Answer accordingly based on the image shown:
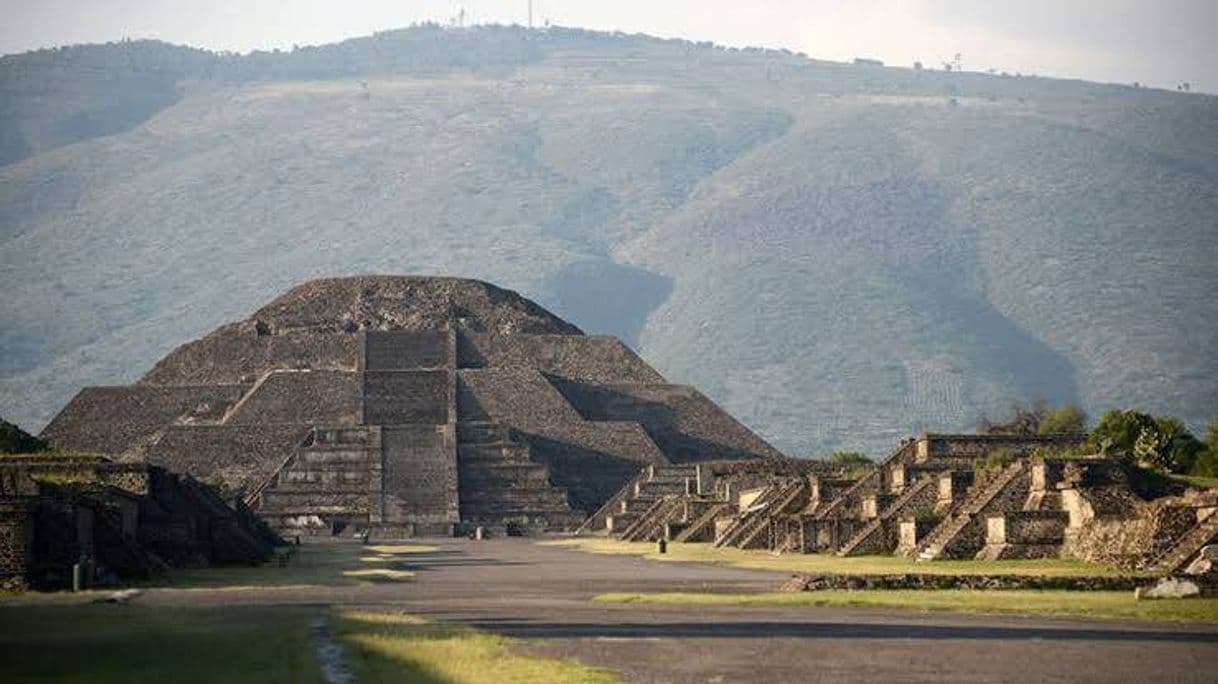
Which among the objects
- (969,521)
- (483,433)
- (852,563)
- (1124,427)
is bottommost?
(483,433)

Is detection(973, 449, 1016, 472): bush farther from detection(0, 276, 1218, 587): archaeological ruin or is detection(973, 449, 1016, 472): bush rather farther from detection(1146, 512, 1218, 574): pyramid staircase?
detection(1146, 512, 1218, 574): pyramid staircase

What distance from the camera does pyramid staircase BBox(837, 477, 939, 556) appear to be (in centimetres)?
5928

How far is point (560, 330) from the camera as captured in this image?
445 feet

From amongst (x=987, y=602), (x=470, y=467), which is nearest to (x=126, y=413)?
(x=470, y=467)

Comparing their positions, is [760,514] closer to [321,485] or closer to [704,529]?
[704,529]

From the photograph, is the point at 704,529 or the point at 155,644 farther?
the point at 704,529

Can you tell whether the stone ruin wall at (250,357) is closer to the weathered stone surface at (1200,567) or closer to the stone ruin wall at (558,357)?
the stone ruin wall at (558,357)

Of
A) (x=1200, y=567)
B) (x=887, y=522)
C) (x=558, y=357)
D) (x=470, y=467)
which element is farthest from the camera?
(x=558, y=357)

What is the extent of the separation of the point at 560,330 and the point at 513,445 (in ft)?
95.6

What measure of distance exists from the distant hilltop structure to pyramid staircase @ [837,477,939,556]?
40.1 m

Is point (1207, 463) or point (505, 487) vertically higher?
point (1207, 463)

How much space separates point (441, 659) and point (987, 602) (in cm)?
1195

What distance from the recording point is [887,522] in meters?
59.4

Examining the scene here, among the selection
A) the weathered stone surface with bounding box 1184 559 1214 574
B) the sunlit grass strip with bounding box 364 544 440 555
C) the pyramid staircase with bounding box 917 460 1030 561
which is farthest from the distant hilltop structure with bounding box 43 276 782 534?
the weathered stone surface with bounding box 1184 559 1214 574
